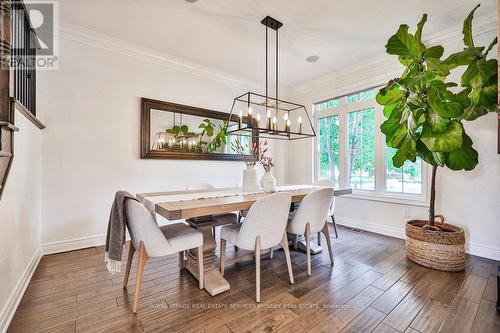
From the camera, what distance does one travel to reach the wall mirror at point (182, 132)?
10.9ft

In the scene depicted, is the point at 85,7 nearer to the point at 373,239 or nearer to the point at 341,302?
the point at 341,302

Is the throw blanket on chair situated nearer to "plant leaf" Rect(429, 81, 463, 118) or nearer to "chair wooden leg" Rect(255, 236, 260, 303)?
"chair wooden leg" Rect(255, 236, 260, 303)

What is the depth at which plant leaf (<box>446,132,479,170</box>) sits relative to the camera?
6.91 ft

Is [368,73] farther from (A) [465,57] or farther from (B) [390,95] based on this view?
(A) [465,57]

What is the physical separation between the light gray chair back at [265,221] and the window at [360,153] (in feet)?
7.90

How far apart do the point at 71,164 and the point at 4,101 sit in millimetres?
1644

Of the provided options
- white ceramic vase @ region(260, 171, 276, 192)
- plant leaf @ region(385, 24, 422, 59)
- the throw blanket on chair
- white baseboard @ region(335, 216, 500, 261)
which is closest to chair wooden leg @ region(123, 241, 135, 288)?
the throw blanket on chair

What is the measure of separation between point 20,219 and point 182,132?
7.13 ft

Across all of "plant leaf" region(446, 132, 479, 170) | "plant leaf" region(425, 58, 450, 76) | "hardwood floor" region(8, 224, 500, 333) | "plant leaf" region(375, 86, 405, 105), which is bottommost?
"hardwood floor" region(8, 224, 500, 333)

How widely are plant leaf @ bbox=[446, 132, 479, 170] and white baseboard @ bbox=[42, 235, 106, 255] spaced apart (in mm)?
4089

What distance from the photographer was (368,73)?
365cm

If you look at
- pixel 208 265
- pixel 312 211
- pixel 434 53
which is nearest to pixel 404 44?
pixel 434 53

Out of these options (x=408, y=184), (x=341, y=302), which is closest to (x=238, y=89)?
(x=408, y=184)

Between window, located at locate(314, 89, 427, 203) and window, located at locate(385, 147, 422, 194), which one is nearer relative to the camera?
window, located at locate(385, 147, 422, 194)
